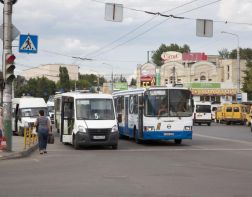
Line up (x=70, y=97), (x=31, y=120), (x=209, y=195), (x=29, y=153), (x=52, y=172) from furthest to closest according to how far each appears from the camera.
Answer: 1. (x=31, y=120)
2. (x=70, y=97)
3. (x=29, y=153)
4. (x=52, y=172)
5. (x=209, y=195)

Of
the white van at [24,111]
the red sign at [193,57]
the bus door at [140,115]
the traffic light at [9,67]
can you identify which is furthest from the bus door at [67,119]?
the red sign at [193,57]

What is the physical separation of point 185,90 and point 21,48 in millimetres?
8579

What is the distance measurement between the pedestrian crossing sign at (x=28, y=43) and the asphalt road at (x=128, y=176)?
400 cm

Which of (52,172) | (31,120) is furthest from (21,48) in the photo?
(31,120)

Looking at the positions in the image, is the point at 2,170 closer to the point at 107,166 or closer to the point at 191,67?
the point at 107,166

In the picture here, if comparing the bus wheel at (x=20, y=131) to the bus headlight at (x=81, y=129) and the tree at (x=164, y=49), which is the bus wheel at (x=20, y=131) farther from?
the tree at (x=164, y=49)

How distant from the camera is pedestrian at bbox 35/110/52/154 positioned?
2169cm

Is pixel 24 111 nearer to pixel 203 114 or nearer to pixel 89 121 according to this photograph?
pixel 89 121

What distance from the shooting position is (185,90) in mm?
27297

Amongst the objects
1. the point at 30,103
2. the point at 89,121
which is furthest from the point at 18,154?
the point at 30,103

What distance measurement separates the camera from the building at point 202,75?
9750 centimetres

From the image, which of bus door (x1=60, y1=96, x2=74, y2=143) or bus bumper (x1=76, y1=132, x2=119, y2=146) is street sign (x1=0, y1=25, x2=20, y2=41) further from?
bus door (x1=60, y1=96, x2=74, y2=143)

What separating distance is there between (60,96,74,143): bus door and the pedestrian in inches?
123

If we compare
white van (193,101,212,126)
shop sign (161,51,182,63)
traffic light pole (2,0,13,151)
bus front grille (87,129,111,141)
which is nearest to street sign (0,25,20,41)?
traffic light pole (2,0,13,151)
